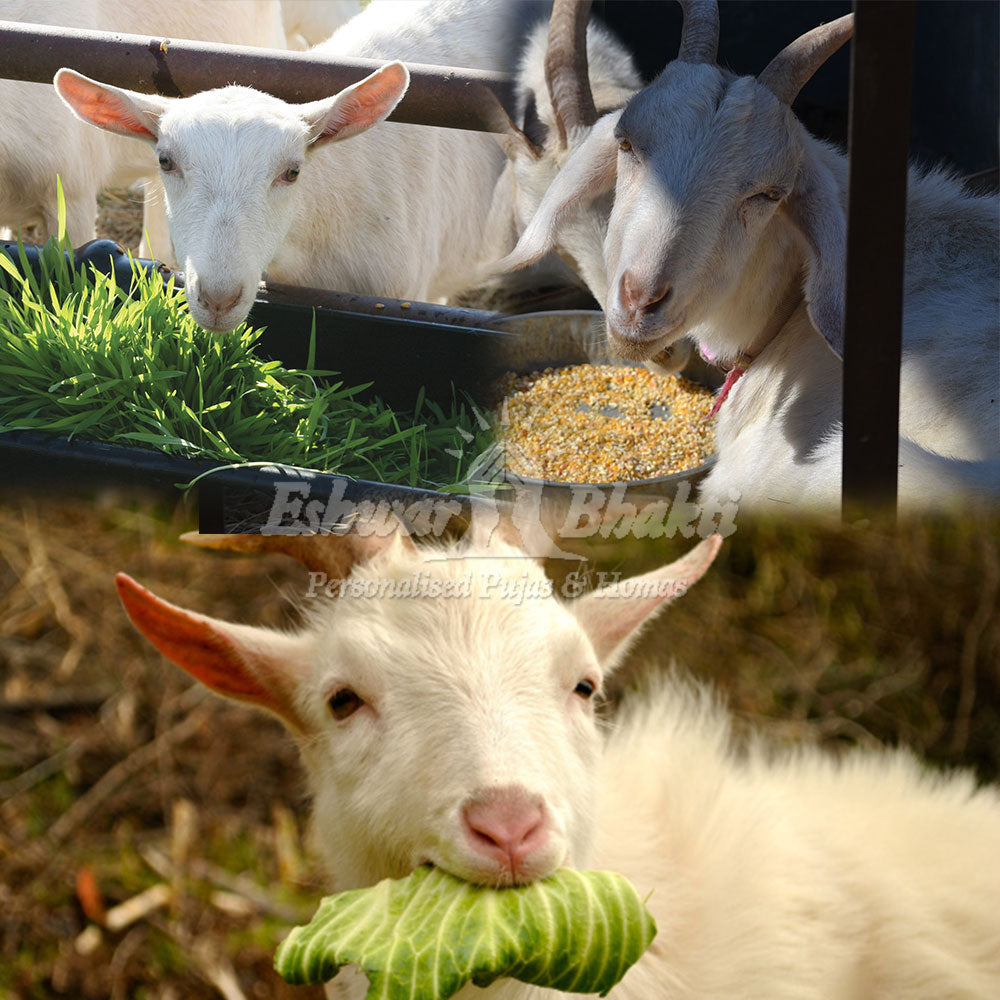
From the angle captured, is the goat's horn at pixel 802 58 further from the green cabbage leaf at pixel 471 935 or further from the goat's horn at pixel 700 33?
the green cabbage leaf at pixel 471 935

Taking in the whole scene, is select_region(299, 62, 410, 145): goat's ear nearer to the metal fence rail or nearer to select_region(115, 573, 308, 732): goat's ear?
the metal fence rail

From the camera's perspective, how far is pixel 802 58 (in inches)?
70.8

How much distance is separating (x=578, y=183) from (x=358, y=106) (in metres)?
0.42

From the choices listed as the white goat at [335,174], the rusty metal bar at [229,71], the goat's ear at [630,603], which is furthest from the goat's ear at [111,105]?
the goat's ear at [630,603]

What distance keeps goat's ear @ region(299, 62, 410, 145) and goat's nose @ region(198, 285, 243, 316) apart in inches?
15.1

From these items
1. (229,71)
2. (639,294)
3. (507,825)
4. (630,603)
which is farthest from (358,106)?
(507,825)

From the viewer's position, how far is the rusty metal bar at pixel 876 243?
136 centimetres

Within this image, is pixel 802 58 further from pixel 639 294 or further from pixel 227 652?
pixel 227 652

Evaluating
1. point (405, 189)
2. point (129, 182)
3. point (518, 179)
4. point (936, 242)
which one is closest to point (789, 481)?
point (936, 242)

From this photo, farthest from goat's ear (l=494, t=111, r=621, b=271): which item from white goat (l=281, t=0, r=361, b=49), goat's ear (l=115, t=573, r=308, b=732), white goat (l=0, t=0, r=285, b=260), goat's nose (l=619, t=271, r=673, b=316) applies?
white goat (l=281, t=0, r=361, b=49)

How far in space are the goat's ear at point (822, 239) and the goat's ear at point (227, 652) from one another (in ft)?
3.12

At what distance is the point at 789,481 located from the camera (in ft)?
6.16

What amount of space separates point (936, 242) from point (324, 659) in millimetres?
1380

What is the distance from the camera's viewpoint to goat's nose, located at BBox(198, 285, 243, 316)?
184 centimetres
